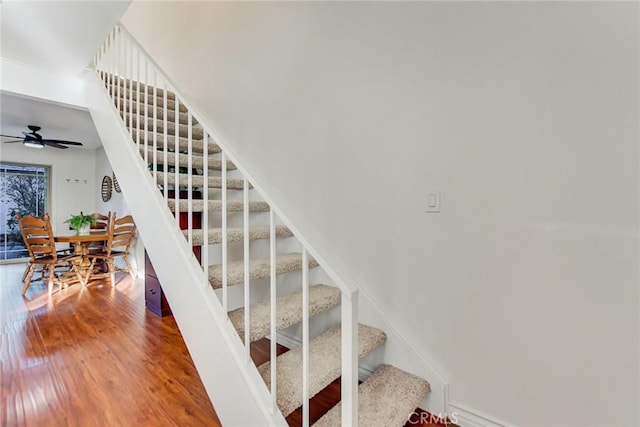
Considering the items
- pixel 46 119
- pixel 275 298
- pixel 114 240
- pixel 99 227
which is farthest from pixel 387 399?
pixel 99 227

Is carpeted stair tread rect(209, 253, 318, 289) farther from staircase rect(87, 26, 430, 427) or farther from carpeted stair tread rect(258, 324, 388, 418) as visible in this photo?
carpeted stair tread rect(258, 324, 388, 418)

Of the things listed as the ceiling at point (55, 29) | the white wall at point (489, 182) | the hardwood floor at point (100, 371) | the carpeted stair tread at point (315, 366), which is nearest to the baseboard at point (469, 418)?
the white wall at point (489, 182)

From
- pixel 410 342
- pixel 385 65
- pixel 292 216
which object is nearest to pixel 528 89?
pixel 385 65

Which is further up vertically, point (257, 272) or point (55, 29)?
point (55, 29)

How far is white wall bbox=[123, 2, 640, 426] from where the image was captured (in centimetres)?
113

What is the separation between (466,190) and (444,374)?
95 cm

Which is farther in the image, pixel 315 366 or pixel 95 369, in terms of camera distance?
pixel 95 369

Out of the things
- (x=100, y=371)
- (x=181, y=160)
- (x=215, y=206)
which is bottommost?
(x=100, y=371)

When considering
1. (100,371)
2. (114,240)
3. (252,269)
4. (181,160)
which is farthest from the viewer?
(114,240)

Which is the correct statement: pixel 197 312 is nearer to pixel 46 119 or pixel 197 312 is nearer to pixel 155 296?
pixel 155 296

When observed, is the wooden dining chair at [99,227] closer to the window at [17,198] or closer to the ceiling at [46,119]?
the ceiling at [46,119]

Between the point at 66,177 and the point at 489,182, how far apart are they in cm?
725

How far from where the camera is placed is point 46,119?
376 cm

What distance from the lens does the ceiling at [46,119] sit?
10.3ft
